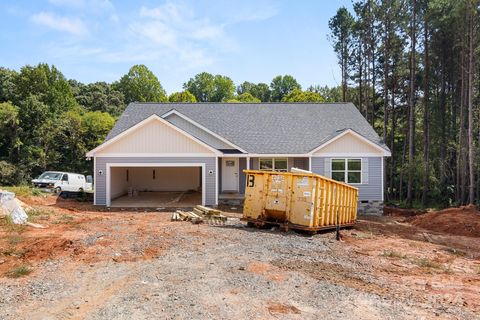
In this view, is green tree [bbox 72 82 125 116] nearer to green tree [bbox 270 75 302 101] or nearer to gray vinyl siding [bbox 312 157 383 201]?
green tree [bbox 270 75 302 101]

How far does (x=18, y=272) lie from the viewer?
7.02m

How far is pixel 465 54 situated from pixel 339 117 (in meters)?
8.91

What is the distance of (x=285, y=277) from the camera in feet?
23.5

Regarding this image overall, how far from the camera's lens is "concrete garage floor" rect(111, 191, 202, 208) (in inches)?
741

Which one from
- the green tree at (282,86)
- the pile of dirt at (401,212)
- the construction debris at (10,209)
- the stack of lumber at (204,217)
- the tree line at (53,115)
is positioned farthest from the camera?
the green tree at (282,86)

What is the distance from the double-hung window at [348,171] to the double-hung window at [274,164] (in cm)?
278

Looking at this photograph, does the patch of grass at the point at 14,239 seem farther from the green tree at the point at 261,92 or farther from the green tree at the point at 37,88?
the green tree at the point at 261,92

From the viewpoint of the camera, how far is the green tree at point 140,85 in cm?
6303

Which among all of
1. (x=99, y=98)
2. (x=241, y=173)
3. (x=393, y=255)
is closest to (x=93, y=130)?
(x=241, y=173)

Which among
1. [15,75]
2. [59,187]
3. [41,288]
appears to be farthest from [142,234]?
[15,75]

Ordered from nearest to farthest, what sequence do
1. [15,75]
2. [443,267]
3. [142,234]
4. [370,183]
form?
[443,267] → [142,234] → [370,183] → [15,75]

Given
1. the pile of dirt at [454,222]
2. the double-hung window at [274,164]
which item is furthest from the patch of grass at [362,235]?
the double-hung window at [274,164]

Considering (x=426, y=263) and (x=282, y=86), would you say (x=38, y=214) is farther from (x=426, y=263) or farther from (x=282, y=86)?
(x=282, y=86)

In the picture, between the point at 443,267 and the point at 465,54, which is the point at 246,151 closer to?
the point at 443,267
